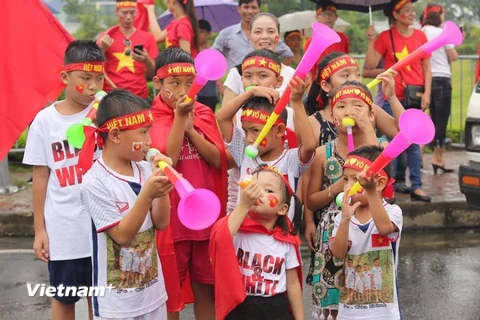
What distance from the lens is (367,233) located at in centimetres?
425

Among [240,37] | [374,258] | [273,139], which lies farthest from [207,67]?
[240,37]

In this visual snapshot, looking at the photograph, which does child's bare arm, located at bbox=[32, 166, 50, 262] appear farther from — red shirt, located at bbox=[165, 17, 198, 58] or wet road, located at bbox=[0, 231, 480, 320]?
red shirt, located at bbox=[165, 17, 198, 58]

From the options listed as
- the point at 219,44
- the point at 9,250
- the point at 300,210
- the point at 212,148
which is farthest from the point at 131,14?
the point at 300,210

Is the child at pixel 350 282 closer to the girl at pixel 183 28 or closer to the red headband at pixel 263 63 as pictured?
the red headband at pixel 263 63

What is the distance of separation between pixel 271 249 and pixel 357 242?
435mm

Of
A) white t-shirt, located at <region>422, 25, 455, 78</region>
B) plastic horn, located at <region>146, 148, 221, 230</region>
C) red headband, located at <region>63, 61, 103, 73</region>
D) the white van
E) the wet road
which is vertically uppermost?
red headband, located at <region>63, 61, 103, 73</region>

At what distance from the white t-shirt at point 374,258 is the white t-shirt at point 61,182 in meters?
1.44

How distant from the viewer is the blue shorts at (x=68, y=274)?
4.73 m

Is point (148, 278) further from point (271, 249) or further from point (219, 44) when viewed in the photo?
point (219, 44)

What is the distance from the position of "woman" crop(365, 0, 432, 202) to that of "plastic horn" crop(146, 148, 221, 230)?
529cm

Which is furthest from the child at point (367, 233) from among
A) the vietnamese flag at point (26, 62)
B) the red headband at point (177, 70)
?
the vietnamese flag at point (26, 62)

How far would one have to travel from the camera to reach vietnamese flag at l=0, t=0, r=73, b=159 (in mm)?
5348


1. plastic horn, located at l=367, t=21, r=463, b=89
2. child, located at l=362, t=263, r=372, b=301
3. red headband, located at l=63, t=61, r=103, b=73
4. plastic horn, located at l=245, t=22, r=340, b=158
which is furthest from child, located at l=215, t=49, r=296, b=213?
child, located at l=362, t=263, r=372, b=301

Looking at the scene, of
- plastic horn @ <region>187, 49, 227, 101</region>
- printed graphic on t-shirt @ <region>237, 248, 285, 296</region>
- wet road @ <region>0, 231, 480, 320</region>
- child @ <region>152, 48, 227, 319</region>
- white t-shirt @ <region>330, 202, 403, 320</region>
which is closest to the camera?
printed graphic on t-shirt @ <region>237, 248, 285, 296</region>
